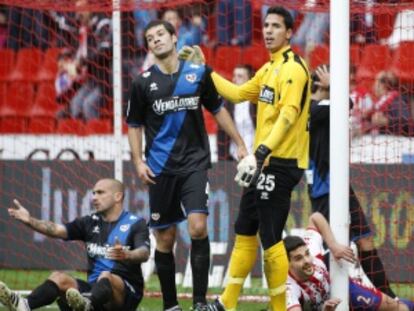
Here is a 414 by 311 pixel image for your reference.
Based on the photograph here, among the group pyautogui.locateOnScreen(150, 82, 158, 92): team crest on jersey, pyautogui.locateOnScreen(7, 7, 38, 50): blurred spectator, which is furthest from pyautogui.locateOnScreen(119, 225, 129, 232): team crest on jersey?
pyautogui.locateOnScreen(7, 7, 38, 50): blurred spectator

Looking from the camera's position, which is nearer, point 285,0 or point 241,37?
point 285,0

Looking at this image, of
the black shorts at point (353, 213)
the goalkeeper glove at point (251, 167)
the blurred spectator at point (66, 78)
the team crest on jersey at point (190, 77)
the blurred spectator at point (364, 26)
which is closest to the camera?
the goalkeeper glove at point (251, 167)

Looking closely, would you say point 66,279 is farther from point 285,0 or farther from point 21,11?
point 21,11

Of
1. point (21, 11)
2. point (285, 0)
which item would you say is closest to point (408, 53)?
point (285, 0)

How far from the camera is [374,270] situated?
33.3ft

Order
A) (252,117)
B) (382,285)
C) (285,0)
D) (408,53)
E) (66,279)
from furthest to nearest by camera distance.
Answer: (252,117) < (408,53) < (285,0) < (382,285) < (66,279)

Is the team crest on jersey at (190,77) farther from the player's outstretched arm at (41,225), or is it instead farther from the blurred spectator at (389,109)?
the blurred spectator at (389,109)

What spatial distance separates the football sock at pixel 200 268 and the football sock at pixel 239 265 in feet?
0.85

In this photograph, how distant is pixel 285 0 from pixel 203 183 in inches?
117

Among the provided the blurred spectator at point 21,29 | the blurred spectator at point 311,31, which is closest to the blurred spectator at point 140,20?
the blurred spectator at point 21,29

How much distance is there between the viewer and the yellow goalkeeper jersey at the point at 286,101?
8.66m

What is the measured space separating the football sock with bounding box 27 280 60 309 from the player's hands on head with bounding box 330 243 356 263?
2.05m

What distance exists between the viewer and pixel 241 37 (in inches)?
570

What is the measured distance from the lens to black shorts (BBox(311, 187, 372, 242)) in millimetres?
10039
